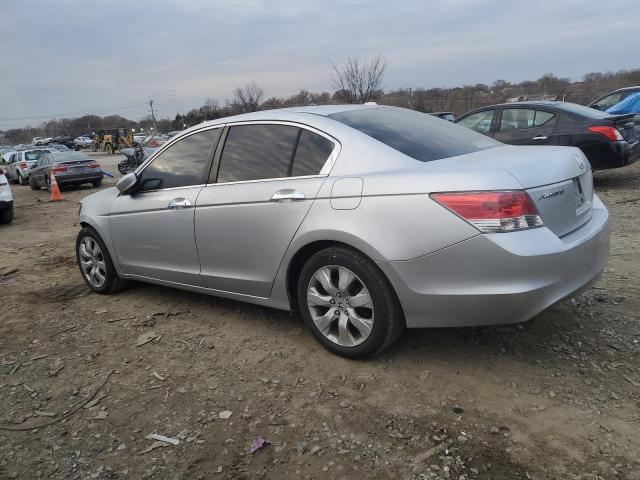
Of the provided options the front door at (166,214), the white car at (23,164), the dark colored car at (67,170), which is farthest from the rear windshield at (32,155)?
the front door at (166,214)

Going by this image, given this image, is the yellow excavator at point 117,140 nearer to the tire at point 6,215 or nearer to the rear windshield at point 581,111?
the tire at point 6,215

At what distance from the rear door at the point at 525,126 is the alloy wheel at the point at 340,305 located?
6.41 metres

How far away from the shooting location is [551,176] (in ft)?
9.10

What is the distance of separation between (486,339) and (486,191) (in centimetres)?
120

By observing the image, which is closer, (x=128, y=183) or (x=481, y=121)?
(x=128, y=183)

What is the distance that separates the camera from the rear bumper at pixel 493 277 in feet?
8.33

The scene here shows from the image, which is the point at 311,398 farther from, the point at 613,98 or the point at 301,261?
the point at 613,98

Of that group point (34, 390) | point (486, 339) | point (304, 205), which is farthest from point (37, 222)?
point (486, 339)

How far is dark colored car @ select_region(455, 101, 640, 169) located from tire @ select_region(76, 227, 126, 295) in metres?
6.64

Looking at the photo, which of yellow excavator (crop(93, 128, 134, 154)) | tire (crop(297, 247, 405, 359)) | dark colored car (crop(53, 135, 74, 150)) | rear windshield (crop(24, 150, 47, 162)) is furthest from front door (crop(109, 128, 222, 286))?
dark colored car (crop(53, 135, 74, 150))

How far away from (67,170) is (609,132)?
603 inches

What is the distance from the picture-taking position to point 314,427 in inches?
102

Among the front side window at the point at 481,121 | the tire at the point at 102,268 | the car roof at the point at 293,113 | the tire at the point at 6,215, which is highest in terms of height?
the car roof at the point at 293,113

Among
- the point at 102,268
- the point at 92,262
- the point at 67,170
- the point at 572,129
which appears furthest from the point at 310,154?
the point at 67,170
